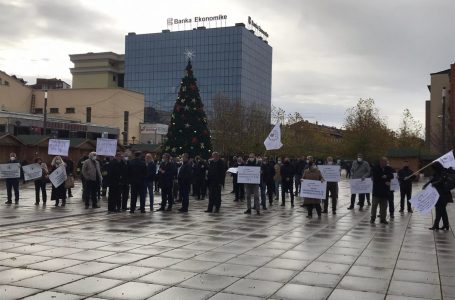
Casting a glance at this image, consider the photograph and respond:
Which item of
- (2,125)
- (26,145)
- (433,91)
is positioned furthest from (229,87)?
(26,145)

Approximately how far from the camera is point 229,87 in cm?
13212

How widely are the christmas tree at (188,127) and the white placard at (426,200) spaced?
16673 millimetres

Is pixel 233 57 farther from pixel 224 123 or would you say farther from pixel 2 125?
pixel 2 125

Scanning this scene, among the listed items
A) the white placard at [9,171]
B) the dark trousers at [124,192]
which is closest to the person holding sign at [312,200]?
the dark trousers at [124,192]

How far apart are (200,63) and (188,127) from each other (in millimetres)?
108596

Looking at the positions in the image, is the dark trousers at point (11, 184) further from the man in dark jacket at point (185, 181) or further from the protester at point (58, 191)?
the man in dark jacket at point (185, 181)

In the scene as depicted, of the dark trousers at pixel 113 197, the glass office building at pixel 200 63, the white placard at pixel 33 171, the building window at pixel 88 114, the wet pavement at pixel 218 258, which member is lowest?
the wet pavement at pixel 218 258

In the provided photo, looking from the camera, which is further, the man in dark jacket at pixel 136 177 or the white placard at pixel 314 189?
the man in dark jacket at pixel 136 177

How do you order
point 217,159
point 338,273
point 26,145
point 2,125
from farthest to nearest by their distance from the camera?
point 2,125
point 26,145
point 217,159
point 338,273

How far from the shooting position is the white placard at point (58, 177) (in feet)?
58.3

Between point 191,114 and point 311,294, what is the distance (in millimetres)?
22768

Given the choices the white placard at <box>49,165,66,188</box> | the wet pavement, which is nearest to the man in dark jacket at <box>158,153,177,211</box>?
the wet pavement

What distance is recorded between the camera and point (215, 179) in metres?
16.9

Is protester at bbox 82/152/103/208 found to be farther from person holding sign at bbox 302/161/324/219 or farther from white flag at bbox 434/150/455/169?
white flag at bbox 434/150/455/169
